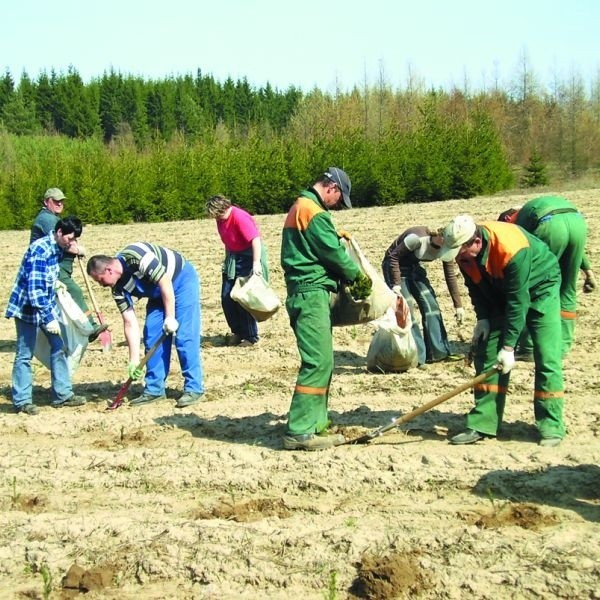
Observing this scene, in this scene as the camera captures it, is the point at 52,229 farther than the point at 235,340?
No

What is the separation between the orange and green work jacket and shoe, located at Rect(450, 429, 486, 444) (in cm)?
67

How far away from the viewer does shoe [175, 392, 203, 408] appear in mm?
7254

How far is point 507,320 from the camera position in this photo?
552 cm

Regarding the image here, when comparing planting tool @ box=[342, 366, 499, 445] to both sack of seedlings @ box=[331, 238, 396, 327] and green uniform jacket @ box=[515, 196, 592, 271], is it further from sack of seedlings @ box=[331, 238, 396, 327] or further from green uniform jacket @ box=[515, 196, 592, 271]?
green uniform jacket @ box=[515, 196, 592, 271]

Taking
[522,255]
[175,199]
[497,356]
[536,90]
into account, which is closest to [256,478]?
[497,356]

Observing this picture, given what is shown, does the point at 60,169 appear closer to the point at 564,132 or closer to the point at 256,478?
the point at 564,132

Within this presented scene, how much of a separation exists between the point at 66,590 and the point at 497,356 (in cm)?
285

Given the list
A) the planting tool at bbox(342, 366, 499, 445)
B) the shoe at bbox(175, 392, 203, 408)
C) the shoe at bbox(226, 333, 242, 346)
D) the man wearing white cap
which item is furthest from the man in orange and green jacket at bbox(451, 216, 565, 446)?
the man wearing white cap

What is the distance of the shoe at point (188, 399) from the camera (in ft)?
23.8

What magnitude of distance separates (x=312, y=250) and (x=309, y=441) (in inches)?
48.4

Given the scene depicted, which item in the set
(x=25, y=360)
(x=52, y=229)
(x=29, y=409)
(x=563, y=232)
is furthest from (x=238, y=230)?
(x=563, y=232)

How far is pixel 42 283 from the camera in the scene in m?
7.27

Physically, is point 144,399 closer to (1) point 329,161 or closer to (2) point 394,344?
(2) point 394,344

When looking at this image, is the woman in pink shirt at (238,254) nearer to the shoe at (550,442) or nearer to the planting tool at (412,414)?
the planting tool at (412,414)
